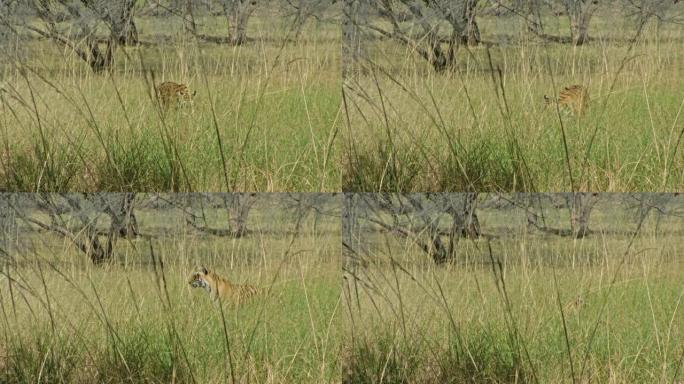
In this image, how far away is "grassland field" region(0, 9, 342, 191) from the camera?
5.12 meters

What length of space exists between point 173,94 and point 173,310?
3.55 ft

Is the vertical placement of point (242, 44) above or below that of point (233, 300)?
above

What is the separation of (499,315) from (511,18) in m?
1.48

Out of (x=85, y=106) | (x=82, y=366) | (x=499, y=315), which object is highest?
(x=85, y=106)

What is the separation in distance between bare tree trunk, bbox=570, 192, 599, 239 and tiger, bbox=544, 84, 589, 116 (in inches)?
16.2

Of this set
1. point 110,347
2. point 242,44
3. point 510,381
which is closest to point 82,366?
point 110,347

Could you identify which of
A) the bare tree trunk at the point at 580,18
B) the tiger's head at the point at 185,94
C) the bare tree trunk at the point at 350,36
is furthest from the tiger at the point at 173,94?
the bare tree trunk at the point at 580,18

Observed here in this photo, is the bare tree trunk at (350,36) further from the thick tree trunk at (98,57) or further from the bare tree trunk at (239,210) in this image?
the thick tree trunk at (98,57)

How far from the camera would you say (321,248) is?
5.17 m

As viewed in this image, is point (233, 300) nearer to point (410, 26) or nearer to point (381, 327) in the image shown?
point (381, 327)

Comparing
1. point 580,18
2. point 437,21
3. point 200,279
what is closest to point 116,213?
point 200,279

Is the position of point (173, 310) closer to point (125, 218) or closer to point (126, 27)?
point (125, 218)

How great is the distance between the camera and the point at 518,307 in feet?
17.0

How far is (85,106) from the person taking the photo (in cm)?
525
